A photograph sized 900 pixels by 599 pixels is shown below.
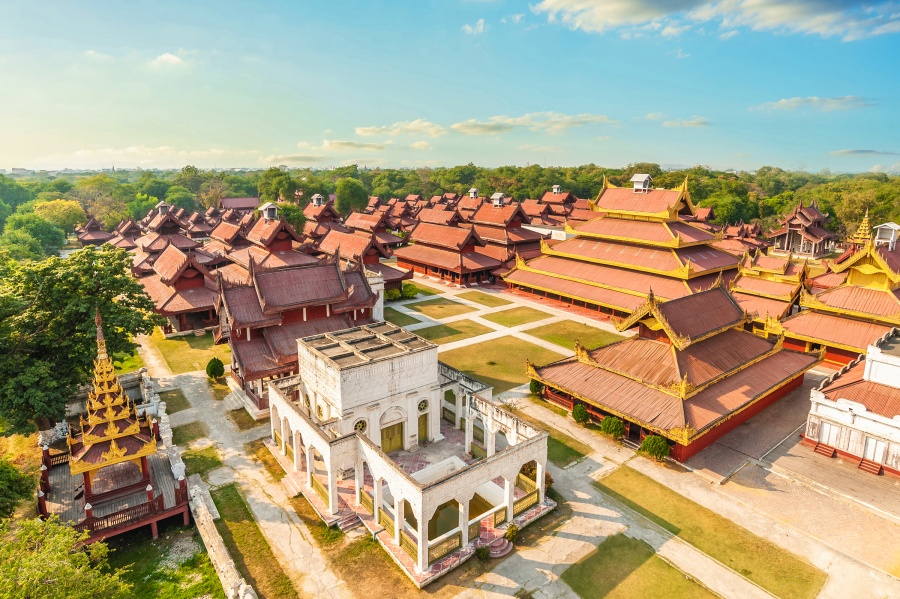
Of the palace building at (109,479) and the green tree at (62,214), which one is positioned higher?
the green tree at (62,214)

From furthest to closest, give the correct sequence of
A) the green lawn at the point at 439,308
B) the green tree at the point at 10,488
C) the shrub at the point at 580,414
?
the green lawn at the point at 439,308
the shrub at the point at 580,414
the green tree at the point at 10,488

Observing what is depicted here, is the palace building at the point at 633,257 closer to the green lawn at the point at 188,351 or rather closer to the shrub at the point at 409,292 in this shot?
the shrub at the point at 409,292

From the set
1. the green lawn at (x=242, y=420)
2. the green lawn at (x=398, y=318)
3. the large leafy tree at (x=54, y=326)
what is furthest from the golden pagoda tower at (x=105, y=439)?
the green lawn at (x=398, y=318)

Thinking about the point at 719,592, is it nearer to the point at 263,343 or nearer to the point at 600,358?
the point at 600,358

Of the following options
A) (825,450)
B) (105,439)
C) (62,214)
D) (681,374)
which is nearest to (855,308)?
(825,450)

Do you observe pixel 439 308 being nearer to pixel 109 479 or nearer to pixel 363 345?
pixel 363 345

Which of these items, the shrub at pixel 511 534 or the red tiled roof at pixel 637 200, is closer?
the shrub at pixel 511 534

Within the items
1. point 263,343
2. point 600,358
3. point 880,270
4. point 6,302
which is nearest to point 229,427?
point 263,343
